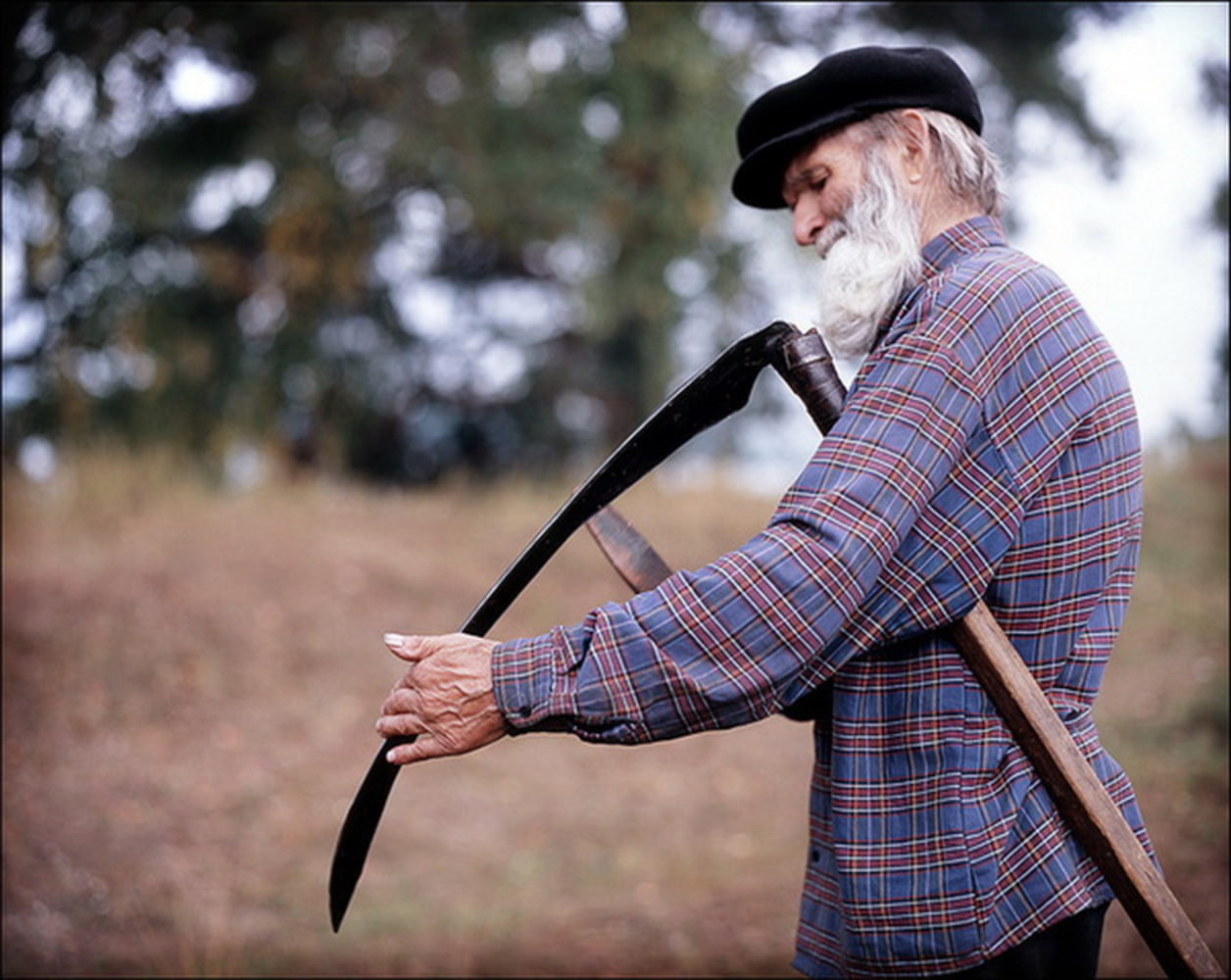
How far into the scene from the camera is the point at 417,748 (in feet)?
5.36

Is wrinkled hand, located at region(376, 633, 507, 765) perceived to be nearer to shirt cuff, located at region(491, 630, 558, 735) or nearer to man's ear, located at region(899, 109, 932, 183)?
shirt cuff, located at region(491, 630, 558, 735)

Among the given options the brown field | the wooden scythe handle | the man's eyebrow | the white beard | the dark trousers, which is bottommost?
the brown field

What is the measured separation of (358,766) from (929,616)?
5230 mm

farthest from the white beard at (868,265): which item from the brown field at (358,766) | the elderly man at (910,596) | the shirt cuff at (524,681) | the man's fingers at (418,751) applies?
the brown field at (358,766)

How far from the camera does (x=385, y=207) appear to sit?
10.6 metres

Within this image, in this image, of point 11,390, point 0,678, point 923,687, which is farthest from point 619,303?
point 923,687

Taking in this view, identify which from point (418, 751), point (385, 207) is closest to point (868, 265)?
point (418, 751)

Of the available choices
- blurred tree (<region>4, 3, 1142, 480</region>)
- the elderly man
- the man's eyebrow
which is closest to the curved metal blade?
the elderly man

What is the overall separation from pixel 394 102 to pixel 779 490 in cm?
517

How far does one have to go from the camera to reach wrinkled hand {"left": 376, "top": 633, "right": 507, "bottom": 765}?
1575 millimetres

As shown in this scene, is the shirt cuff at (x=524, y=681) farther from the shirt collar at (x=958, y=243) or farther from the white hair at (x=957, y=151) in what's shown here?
the white hair at (x=957, y=151)

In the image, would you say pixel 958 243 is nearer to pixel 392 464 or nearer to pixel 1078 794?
pixel 1078 794

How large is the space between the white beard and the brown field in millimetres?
2846

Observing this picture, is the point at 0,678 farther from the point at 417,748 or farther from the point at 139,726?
the point at 417,748
